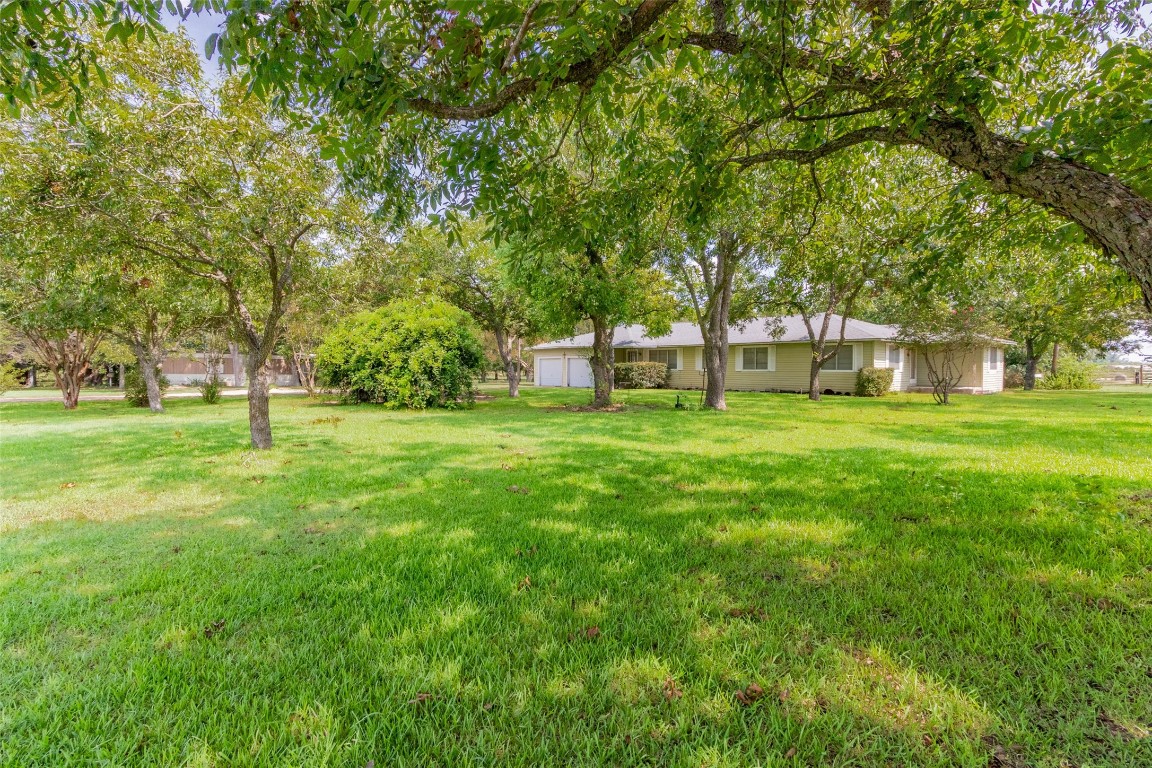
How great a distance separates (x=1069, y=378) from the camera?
25.6 meters

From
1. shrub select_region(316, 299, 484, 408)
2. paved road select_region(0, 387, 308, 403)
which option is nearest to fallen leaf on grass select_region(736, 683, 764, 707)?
shrub select_region(316, 299, 484, 408)

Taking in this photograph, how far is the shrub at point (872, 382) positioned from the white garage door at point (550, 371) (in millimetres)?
16912

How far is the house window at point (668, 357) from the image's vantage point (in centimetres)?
2659

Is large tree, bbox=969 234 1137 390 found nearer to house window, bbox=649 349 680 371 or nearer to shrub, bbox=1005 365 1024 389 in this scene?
house window, bbox=649 349 680 371

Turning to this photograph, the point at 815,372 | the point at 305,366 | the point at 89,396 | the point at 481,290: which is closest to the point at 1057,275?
the point at 815,372

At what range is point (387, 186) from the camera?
143 inches

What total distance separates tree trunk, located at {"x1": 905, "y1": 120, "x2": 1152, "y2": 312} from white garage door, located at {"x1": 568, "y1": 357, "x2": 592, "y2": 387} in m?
25.5

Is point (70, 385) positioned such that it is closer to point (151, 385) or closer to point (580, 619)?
point (151, 385)

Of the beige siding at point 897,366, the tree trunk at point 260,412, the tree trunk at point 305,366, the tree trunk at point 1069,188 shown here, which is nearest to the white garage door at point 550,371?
the tree trunk at point 305,366

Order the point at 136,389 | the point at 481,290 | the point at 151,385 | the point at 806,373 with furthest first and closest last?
the point at 806,373
the point at 481,290
the point at 136,389
the point at 151,385

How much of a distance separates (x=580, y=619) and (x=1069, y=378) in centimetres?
3520

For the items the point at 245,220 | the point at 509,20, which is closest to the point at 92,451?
the point at 245,220

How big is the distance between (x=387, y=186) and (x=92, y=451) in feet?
24.8

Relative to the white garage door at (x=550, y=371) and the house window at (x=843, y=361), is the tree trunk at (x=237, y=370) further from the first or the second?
the house window at (x=843, y=361)
